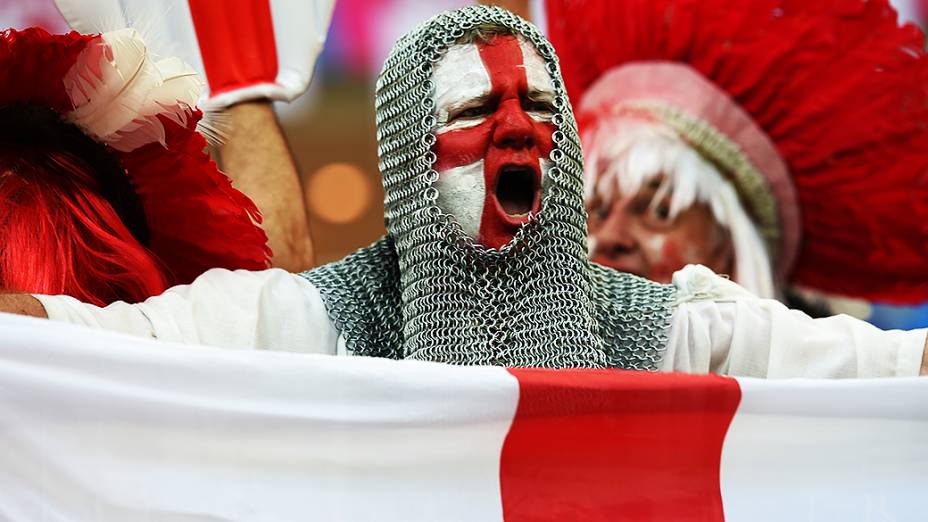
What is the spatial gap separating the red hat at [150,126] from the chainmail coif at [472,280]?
236 millimetres

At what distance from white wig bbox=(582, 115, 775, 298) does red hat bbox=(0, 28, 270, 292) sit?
66.0 inches

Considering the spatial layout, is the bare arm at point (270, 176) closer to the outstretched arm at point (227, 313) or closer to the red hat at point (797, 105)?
the outstretched arm at point (227, 313)

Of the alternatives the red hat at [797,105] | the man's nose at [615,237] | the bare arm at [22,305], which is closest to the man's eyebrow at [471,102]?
the bare arm at [22,305]

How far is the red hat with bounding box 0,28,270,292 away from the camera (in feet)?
8.22

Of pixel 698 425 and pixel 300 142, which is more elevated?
pixel 300 142

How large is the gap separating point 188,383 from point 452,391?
0.42 meters

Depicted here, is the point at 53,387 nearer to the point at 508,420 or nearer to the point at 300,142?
the point at 508,420

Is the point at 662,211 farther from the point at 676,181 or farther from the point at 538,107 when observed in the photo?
the point at 538,107

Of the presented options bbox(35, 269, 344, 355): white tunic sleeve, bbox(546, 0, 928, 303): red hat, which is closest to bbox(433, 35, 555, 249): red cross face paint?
bbox(35, 269, 344, 355): white tunic sleeve

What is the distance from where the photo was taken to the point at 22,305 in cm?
233

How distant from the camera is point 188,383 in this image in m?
2.13

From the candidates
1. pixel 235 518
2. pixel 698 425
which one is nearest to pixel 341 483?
pixel 235 518

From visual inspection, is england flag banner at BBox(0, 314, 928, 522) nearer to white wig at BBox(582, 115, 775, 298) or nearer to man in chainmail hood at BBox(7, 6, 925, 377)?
man in chainmail hood at BBox(7, 6, 925, 377)

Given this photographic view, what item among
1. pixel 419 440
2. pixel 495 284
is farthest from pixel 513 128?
pixel 419 440
